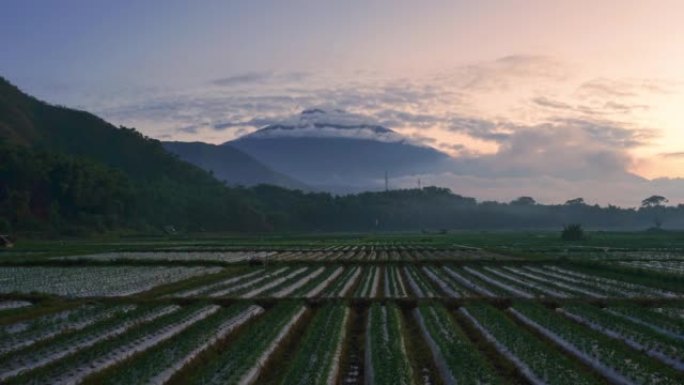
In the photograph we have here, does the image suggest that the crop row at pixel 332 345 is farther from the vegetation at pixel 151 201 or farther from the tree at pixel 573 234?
the vegetation at pixel 151 201

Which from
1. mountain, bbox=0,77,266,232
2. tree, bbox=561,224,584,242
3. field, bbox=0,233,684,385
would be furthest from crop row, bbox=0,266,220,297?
tree, bbox=561,224,584,242

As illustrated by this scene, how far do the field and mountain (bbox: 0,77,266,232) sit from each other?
59303mm

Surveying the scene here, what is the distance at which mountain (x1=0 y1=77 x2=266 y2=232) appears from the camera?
90438 mm

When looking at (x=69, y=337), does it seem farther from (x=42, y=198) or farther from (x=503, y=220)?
(x=503, y=220)

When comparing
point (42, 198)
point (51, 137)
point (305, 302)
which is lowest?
point (305, 302)

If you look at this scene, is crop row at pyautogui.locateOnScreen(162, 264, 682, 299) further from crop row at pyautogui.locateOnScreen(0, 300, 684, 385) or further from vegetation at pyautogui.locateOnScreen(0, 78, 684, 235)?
vegetation at pyautogui.locateOnScreen(0, 78, 684, 235)

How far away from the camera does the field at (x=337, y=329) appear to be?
1250 centimetres

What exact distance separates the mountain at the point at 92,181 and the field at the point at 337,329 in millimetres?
59303

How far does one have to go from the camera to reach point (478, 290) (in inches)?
1102

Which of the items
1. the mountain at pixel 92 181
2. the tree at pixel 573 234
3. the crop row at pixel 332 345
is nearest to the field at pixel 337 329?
the crop row at pixel 332 345

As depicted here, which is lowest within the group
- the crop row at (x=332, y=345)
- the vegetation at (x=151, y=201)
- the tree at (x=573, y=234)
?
the crop row at (x=332, y=345)

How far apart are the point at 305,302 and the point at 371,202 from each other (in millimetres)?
143187

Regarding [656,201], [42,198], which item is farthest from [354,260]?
[656,201]

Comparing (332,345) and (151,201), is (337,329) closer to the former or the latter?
(332,345)
